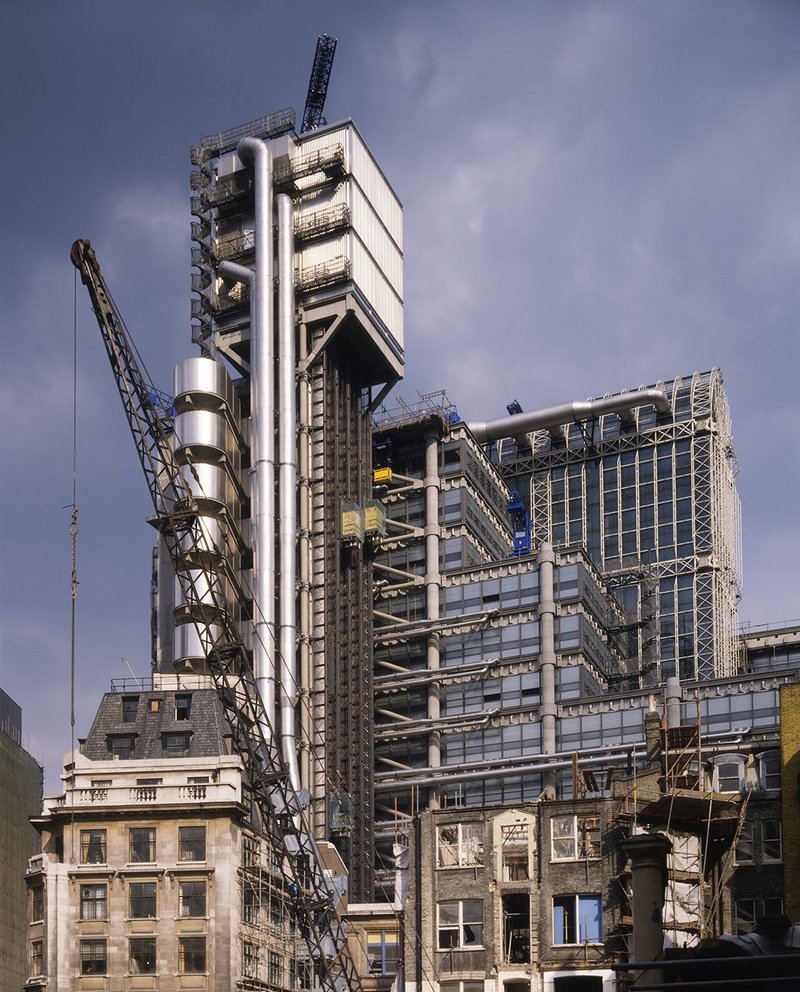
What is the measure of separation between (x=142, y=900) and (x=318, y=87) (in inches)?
4195

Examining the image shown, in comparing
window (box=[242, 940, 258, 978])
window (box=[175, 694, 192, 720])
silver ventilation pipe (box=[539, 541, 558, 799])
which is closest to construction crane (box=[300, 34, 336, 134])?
silver ventilation pipe (box=[539, 541, 558, 799])

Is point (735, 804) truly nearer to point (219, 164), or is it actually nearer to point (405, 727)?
point (405, 727)

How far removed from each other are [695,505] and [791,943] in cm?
15003

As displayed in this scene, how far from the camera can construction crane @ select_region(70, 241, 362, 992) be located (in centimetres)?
9550

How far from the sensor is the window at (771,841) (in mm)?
76688

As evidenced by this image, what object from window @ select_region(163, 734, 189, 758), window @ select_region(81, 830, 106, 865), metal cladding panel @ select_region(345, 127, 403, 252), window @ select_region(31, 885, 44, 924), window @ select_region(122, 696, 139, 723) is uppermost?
metal cladding panel @ select_region(345, 127, 403, 252)

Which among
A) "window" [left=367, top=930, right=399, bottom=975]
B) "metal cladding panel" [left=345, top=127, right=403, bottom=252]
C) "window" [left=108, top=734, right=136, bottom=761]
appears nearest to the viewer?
"window" [left=108, top=734, right=136, bottom=761]

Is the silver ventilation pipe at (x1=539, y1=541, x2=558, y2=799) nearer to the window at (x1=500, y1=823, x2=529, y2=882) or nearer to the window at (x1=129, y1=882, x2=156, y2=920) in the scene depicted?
the window at (x1=129, y1=882, x2=156, y2=920)

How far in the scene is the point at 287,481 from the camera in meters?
144

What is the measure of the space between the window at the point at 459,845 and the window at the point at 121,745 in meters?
32.4

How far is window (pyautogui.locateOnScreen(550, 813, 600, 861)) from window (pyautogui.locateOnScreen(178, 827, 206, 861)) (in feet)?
89.0

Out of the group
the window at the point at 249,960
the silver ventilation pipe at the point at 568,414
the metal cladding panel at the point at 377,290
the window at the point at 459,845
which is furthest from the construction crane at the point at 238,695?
the silver ventilation pipe at the point at 568,414

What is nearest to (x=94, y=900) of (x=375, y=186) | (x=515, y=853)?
(x=515, y=853)

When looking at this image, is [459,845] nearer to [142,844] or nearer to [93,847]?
[142,844]
